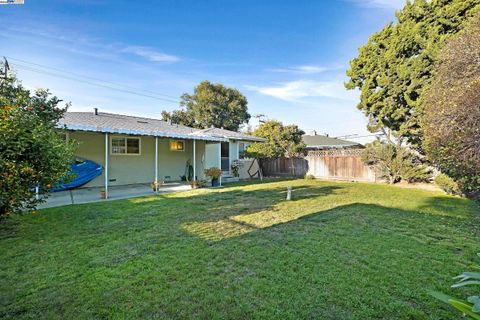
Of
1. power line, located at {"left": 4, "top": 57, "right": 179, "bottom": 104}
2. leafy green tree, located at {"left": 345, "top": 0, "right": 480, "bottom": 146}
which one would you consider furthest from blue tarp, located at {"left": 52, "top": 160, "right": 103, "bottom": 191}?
leafy green tree, located at {"left": 345, "top": 0, "right": 480, "bottom": 146}

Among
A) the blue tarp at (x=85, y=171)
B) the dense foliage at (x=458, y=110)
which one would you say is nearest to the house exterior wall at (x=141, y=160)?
the blue tarp at (x=85, y=171)

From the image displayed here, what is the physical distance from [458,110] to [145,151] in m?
12.1

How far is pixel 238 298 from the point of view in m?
2.50

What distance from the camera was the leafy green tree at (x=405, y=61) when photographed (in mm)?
9852

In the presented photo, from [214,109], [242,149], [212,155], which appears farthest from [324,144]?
[212,155]

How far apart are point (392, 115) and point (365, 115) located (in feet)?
6.33

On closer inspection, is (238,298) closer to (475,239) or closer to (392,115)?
(475,239)

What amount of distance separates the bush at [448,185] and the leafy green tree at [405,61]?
2.08 m

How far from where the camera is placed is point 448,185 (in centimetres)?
920

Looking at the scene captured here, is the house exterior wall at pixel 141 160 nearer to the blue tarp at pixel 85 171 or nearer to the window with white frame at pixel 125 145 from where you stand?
the window with white frame at pixel 125 145

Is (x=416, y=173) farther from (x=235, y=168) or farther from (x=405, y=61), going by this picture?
(x=235, y=168)

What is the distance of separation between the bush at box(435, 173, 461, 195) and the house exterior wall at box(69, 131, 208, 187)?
10601 millimetres

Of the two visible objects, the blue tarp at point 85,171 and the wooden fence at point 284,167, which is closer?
the blue tarp at point 85,171

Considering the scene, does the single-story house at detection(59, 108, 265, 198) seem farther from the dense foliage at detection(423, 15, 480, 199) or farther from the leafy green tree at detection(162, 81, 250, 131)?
the leafy green tree at detection(162, 81, 250, 131)
